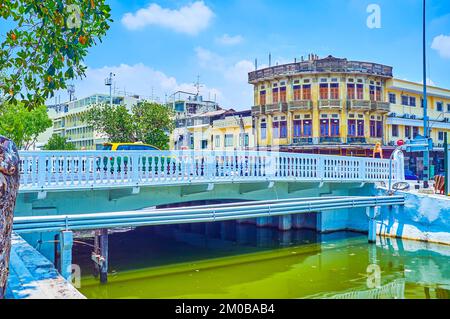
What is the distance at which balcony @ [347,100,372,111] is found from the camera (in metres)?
31.2

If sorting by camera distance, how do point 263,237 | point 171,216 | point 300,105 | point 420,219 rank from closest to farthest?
1. point 171,216
2. point 420,219
3. point 263,237
4. point 300,105

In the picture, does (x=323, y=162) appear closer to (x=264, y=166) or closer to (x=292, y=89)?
(x=264, y=166)

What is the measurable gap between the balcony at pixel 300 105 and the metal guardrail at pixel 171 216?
16.4m

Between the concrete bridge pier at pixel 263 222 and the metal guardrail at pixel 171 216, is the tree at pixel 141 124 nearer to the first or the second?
the concrete bridge pier at pixel 263 222

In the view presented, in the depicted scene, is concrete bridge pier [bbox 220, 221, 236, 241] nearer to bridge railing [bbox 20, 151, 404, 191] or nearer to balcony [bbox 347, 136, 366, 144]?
bridge railing [bbox 20, 151, 404, 191]

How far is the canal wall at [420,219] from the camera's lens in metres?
15.2

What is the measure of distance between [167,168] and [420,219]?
9995 mm

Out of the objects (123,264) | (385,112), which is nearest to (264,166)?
(123,264)

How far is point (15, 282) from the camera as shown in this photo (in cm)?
498

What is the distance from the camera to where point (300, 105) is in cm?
3162

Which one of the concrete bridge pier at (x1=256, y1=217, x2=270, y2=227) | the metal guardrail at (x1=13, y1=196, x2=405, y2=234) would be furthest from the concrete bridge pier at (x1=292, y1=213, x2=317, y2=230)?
the metal guardrail at (x1=13, y1=196, x2=405, y2=234)

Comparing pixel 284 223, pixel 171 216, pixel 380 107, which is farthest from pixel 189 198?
pixel 380 107

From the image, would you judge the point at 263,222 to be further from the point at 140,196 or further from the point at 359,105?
the point at 359,105

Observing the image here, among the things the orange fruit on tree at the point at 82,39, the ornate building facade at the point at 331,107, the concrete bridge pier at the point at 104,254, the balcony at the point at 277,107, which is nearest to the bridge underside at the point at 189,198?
the concrete bridge pier at the point at 104,254
